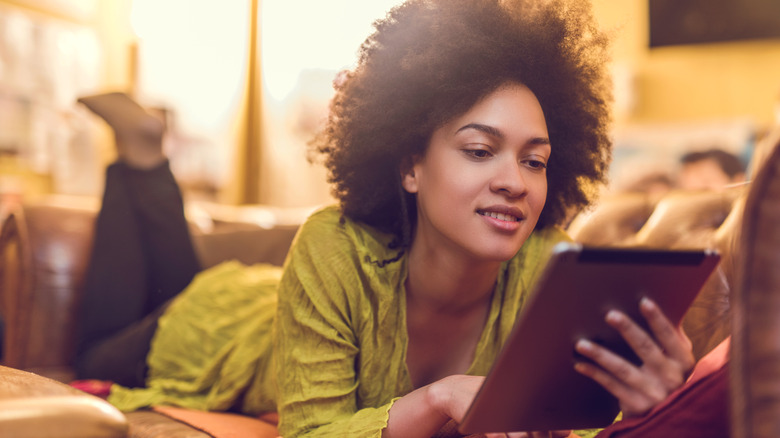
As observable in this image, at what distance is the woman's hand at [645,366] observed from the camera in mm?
753

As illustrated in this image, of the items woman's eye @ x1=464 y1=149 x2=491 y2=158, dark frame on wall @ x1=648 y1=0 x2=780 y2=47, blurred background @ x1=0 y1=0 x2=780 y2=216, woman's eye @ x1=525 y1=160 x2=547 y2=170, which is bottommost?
woman's eye @ x1=525 y1=160 x2=547 y2=170

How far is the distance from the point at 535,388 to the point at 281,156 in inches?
152

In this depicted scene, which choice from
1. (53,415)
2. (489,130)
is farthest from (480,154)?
(53,415)

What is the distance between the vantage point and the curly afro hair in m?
1.08

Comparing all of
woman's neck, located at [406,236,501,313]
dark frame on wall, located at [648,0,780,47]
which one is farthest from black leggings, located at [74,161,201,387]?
dark frame on wall, located at [648,0,780,47]

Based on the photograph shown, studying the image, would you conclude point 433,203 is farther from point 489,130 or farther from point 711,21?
point 711,21

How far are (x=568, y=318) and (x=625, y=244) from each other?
34.5 inches

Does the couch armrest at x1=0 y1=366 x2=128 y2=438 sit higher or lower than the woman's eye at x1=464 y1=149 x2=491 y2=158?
lower

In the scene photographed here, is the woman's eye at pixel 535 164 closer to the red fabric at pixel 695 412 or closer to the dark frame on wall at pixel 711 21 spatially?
the red fabric at pixel 695 412

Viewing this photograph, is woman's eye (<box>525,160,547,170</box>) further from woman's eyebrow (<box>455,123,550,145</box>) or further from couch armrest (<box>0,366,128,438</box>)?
couch armrest (<box>0,366,128,438</box>)

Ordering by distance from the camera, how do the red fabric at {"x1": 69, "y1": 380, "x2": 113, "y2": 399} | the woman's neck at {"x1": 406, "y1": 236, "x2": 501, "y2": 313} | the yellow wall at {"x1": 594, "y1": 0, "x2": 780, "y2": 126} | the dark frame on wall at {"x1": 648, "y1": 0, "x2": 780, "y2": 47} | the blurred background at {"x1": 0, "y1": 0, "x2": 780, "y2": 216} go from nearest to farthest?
the woman's neck at {"x1": 406, "y1": 236, "x2": 501, "y2": 313} → the red fabric at {"x1": 69, "y1": 380, "x2": 113, "y2": 399} → the blurred background at {"x1": 0, "y1": 0, "x2": 780, "y2": 216} → the dark frame on wall at {"x1": 648, "y1": 0, "x2": 780, "y2": 47} → the yellow wall at {"x1": 594, "y1": 0, "x2": 780, "y2": 126}

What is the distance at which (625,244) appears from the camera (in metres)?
1.54

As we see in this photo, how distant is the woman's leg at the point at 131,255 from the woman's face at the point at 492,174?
3.57ft

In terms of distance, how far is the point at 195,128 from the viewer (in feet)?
14.6
